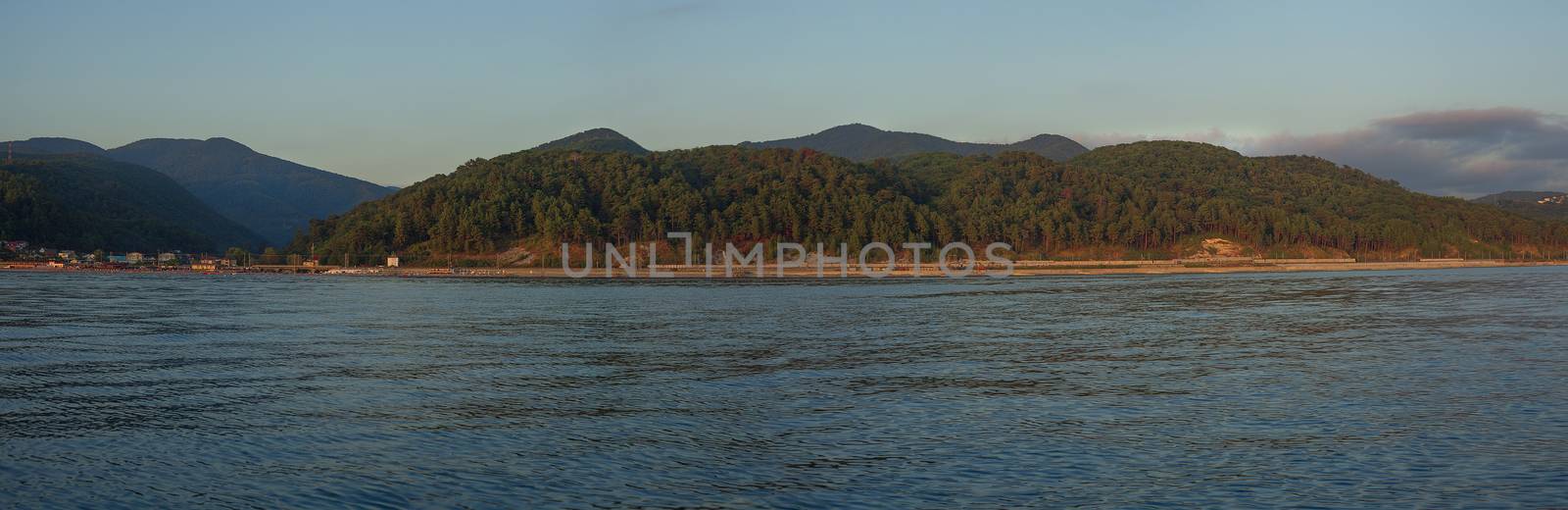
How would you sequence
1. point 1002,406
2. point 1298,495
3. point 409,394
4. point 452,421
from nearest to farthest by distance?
point 1298,495
point 452,421
point 1002,406
point 409,394

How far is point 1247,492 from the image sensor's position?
16.0 metres

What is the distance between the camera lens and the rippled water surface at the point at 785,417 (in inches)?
654

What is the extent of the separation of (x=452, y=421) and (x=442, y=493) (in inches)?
274

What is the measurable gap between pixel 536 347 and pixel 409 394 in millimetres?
14172

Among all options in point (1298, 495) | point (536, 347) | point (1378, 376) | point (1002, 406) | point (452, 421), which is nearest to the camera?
point (1298, 495)

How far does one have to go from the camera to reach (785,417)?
78.0 ft

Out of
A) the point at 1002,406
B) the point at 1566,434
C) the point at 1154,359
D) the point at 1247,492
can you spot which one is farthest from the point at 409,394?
the point at 1566,434

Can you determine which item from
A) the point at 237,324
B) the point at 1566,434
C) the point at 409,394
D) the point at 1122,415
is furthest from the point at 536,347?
the point at 1566,434

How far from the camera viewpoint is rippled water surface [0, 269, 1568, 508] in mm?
16609

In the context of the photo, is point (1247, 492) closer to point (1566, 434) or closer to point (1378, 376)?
point (1566, 434)

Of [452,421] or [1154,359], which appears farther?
[1154,359]

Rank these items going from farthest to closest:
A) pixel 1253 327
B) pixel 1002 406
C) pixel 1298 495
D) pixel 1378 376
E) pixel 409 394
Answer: pixel 1253 327
pixel 1378 376
pixel 409 394
pixel 1002 406
pixel 1298 495

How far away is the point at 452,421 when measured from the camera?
23.1m

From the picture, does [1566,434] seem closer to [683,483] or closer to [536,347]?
[683,483]
